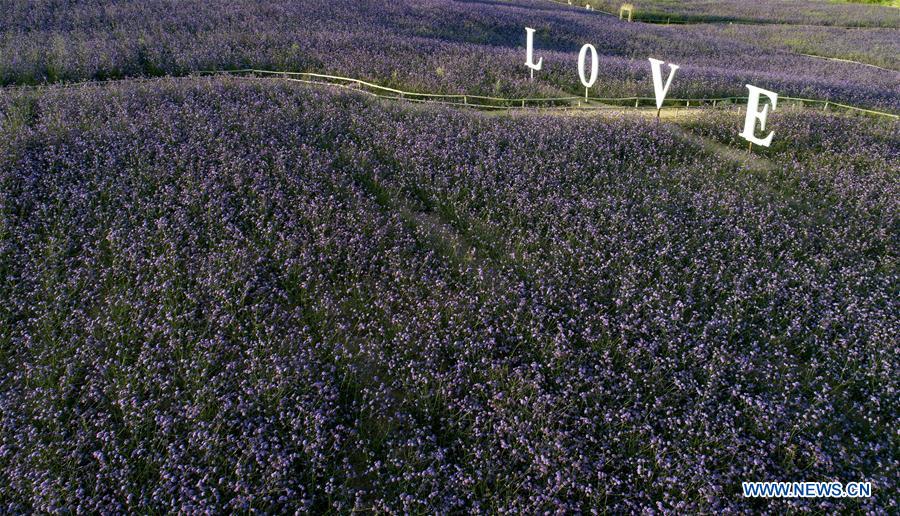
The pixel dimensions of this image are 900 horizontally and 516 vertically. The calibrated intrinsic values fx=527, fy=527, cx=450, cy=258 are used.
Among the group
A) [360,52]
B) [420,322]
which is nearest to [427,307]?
[420,322]

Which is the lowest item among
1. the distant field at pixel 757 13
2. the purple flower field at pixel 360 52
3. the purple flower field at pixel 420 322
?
the purple flower field at pixel 420 322

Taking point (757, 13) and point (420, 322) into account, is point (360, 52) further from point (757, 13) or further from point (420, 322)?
point (757, 13)

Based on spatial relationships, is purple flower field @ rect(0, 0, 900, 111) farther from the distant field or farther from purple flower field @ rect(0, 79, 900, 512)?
the distant field

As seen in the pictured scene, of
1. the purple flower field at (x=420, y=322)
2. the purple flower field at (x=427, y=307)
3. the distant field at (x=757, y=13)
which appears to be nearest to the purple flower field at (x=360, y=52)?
the purple flower field at (x=427, y=307)

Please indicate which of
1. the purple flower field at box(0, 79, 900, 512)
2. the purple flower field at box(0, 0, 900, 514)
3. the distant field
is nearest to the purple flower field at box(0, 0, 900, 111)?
the purple flower field at box(0, 0, 900, 514)

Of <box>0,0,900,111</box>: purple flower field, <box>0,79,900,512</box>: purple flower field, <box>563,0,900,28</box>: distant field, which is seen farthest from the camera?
→ <box>563,0,900,28</box>: distant field

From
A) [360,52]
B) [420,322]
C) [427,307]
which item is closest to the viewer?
[420,322]

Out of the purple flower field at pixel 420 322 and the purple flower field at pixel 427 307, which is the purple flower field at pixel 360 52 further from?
the purple flower field at pixel 420 322

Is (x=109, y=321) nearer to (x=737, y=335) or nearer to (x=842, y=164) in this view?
(x=737, y=335)
